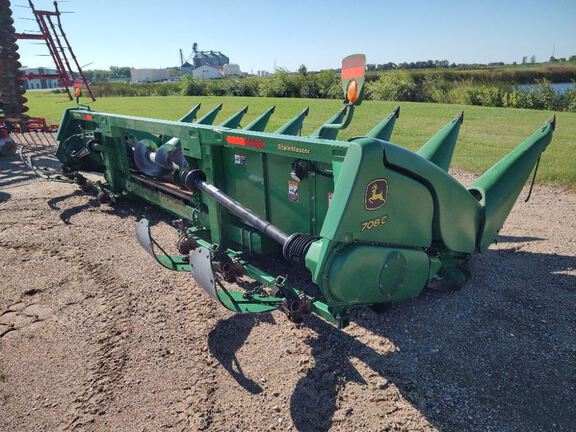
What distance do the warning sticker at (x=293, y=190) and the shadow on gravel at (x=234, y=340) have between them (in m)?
0.93

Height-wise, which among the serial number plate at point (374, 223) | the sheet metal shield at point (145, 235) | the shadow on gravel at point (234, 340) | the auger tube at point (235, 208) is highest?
the serial number plate at point (374, 223)

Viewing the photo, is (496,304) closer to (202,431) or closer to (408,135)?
(202,431)

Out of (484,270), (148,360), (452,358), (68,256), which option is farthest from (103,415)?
(484,270)

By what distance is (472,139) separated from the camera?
10844 millimetres

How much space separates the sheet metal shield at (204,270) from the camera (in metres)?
2.75

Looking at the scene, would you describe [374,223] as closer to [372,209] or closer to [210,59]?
[372,209]

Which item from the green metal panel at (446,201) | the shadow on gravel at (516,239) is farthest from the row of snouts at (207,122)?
the shadow on gravel at (516,239)

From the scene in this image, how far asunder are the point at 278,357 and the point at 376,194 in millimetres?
1282

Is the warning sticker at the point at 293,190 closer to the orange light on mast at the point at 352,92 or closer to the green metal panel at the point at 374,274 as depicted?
the orange light on mast at the point at 352,92

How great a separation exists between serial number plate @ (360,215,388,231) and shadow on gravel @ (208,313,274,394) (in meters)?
1.17

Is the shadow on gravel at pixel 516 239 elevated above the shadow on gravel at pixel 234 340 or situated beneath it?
elevated above

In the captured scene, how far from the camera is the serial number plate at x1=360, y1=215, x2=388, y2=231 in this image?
2.58 m

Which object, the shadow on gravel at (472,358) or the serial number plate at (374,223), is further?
the serial number plate at (374,223)

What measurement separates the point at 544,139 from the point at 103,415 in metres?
3.83
